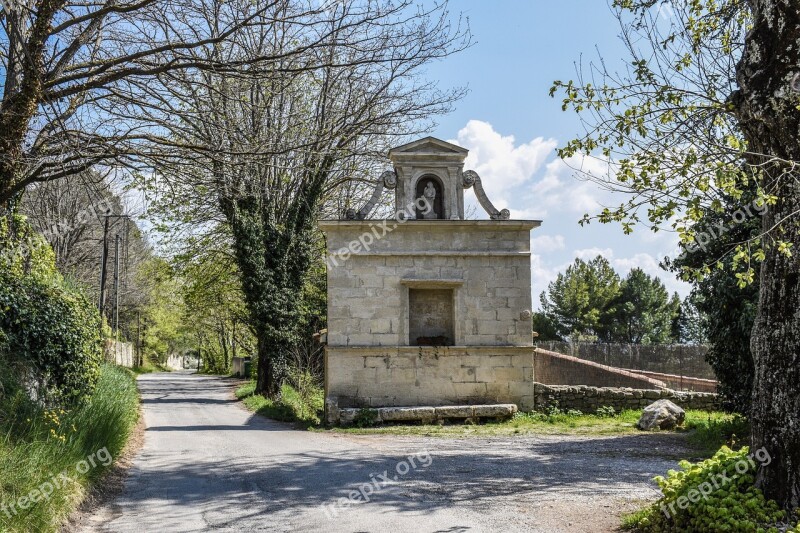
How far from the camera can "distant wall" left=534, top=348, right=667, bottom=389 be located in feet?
62.2

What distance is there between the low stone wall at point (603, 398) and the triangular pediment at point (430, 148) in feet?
20.3

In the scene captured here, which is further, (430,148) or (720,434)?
(430,148)

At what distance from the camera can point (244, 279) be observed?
849 inches

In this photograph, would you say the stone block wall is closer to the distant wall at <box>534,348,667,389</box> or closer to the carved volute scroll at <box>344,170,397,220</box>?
the carved volute scroll at <box>344,170,397,220</box>

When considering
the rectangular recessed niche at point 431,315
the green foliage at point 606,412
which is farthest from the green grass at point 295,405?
the green foliage at point 606,412

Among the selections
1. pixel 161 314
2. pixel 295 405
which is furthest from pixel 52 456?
pixel 161 314

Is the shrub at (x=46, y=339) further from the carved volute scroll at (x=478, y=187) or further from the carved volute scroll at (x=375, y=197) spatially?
the carved volute scroll at (x=478, y=187)

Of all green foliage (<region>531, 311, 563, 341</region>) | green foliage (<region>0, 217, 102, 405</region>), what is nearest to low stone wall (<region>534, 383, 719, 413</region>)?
green foliage (<region>0, 217, 102, 405</region>)

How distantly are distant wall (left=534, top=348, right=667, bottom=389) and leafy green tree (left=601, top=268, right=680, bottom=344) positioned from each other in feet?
113

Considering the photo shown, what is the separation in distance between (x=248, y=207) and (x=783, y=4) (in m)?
17.9

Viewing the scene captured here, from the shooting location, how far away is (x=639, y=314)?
180 ft

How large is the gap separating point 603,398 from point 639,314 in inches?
1576

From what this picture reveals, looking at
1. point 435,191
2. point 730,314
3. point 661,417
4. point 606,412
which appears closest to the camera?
point 730,314

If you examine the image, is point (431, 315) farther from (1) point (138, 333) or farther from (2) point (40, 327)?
(1) point (138, 333)
